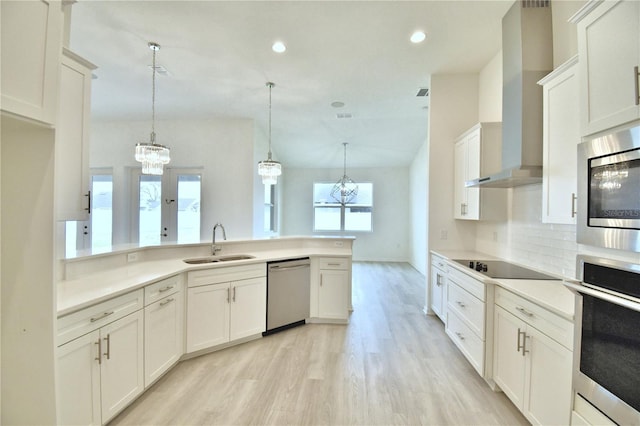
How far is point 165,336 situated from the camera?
2285mm

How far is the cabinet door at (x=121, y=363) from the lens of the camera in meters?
1.69

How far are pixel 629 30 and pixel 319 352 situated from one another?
310 cm

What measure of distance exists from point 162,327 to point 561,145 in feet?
11.1

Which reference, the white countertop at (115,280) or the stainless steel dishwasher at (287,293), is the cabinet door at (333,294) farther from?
the white countertop at (115,280)

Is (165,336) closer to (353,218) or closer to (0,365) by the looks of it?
(0,365)

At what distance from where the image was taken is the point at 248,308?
296 centimetres

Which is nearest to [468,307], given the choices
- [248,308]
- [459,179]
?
[459,179]

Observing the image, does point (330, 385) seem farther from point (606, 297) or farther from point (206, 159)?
point (206, 159)

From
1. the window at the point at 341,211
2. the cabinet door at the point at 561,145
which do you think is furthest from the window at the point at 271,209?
the cabinet door at the point at 561,145

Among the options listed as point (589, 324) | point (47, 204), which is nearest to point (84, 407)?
point (47, 204)

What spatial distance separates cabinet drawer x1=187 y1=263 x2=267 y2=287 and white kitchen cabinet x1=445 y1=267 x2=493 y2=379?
211cm

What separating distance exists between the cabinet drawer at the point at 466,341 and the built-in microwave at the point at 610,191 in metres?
1.35

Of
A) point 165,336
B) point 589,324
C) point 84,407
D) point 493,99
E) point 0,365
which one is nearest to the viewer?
point 0,365

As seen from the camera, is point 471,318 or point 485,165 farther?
point 485,165
